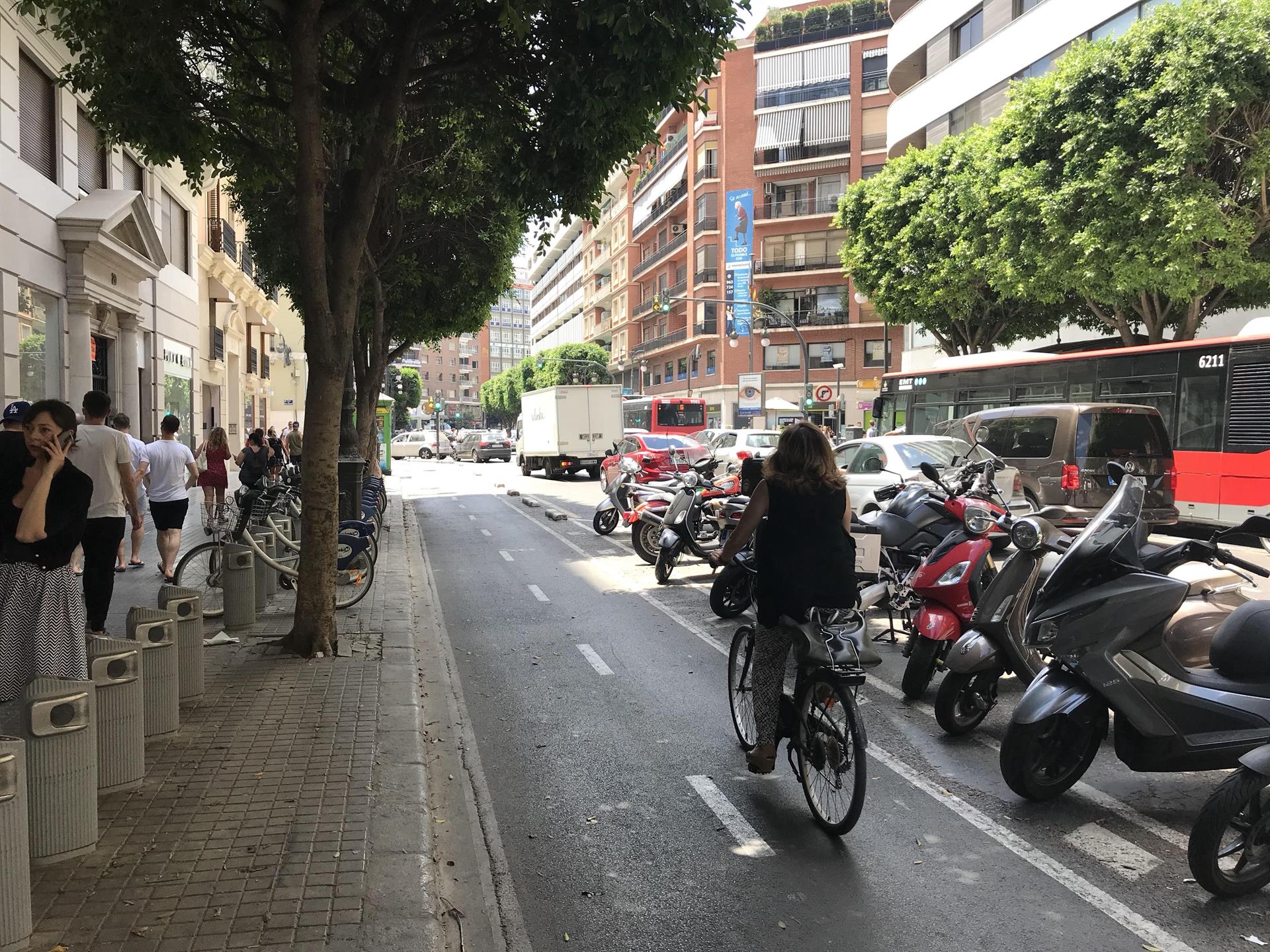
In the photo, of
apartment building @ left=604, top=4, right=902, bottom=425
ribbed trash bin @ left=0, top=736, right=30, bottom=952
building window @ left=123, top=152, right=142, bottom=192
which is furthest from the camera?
apartment building @ left=604, top=4, right=902, bottom=425

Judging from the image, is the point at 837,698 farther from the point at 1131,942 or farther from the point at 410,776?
the point at 410,776

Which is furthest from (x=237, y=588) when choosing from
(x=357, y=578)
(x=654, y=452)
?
(x=654, y=452)

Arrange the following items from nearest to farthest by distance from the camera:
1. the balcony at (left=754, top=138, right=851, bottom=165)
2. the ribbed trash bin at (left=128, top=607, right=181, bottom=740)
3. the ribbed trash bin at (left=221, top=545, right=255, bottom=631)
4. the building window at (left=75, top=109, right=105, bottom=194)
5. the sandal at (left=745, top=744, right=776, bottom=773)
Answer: the sandal at (left=745, top=744, right=776, bottom=773)
the ribbed trash bin at (left=128, top=607, right=181, bottom=740)
the ribbed trash bin at (left=221, top=545, right=255, bottom=631)
the building window at (left=75, top=109, right=105, bottom=194)
the balcony at (left=754, top=138, right=851, bottom=165)

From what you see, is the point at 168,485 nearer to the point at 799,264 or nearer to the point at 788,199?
the point at 799,264

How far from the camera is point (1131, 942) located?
3.43 meters

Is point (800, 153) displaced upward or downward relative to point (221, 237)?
upward

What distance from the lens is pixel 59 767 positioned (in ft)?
11.8

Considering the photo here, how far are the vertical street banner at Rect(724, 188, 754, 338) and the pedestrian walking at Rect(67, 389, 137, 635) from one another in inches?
1898

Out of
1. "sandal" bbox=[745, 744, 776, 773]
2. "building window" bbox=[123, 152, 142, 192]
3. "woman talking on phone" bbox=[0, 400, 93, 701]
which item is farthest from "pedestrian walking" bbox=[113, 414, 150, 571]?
"building window" bbox=[123, 152, 142, 192]

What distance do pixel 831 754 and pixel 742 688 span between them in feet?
3.23

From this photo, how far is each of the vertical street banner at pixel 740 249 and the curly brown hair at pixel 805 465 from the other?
5057 centimetres

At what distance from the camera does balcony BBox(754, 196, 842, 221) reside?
5491cm

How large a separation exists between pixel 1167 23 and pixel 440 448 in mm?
52075

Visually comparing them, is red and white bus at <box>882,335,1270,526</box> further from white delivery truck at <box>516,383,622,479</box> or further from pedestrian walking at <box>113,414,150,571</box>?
white delivery truck at <box>516,383,622,479</box>
